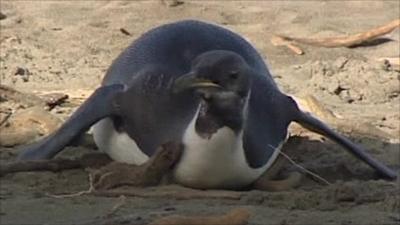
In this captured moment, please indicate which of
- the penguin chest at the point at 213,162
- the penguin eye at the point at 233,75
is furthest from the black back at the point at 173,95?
the penguin eye at the point at 233,75

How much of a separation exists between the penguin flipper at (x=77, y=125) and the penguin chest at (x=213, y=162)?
0.76m

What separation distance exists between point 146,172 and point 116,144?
0.49 meters

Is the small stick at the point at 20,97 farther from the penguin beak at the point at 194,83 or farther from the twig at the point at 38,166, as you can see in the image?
the penguin beak at the point at 194,83

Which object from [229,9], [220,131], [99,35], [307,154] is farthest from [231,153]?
[229,9]

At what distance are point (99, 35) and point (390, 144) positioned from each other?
3.99m

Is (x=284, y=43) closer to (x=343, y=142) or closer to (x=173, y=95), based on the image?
(x=343, y=142)

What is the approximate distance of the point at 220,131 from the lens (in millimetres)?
5480

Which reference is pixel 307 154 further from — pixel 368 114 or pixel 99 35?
A: pixel 99 35

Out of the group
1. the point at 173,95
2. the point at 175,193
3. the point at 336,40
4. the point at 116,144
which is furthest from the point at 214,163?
the point at 336,40

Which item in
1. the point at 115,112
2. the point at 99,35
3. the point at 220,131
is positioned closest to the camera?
the point at 220,131

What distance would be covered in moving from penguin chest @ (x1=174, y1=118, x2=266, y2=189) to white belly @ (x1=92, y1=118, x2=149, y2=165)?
0.37m

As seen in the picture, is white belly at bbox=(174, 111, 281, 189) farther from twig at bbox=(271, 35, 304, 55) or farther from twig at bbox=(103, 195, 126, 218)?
twig at bbox=(271, 35, 304, 55)

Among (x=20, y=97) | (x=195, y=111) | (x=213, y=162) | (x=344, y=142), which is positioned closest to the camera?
(x=213, y=162)

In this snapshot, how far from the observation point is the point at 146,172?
19.1ft
